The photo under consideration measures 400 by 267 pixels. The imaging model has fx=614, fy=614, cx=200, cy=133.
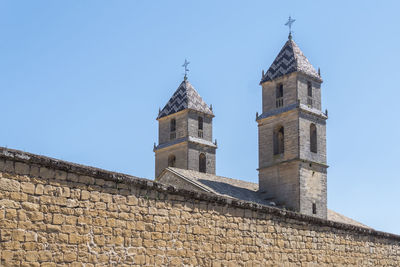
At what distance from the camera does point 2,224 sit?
7066mm

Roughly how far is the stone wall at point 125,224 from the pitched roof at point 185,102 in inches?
1223

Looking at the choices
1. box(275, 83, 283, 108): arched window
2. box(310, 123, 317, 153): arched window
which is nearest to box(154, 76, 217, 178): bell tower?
box(275, 83, 283, 108): arched window

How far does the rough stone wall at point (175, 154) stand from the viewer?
4081 centimetres

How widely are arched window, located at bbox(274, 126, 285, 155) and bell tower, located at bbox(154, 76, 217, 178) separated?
7052mm

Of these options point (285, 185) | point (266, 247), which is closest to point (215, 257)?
point (266, 247)

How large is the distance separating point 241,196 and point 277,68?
8476mm

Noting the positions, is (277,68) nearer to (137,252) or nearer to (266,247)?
(266,247)

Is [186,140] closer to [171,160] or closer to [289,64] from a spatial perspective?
[171,160]

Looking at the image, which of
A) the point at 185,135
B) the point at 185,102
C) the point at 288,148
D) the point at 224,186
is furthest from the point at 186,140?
the point at 288,148

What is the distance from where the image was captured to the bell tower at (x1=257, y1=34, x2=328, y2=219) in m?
34.4

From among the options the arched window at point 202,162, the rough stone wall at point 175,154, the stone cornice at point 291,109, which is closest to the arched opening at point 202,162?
the arched window at point 202,162

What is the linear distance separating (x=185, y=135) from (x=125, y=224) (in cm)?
3285

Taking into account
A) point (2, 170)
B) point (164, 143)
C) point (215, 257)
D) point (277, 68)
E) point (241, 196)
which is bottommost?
point (215, 257)

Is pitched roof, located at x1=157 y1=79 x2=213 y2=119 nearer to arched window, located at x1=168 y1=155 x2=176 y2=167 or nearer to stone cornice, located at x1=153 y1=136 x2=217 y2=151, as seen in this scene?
stone cornice, located at x1=153 y1=136 x2=217 y2=151
